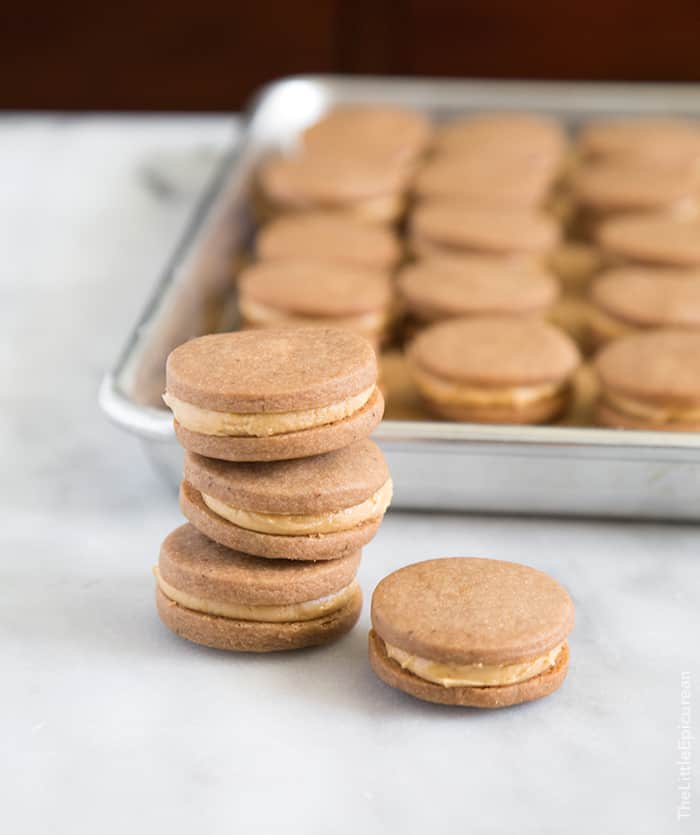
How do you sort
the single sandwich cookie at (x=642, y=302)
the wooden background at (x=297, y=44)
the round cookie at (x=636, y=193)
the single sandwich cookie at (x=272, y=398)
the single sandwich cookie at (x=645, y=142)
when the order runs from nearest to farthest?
1. the single sandwich cookie at (x=272, y=398)
2. the single sandwich cookie at (x=642, y=302)
3. the round cookie at (x=636, y=193)
4. the single sandwich cookie at (x=645, y=142)
5. the wooden background at (x=297, y=44)

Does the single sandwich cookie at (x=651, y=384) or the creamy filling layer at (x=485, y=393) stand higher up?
the single sandwich cookie at (x=651, y=384)

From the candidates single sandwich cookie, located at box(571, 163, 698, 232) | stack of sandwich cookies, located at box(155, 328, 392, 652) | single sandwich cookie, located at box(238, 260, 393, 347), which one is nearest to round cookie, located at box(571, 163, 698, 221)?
single sandwich cookie, located at box(571, 163, 698, 232)

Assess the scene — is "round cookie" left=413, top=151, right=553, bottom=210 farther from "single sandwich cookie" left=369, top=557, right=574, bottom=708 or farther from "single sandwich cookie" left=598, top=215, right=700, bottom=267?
"single sandwich cookie" left=369, top=557, right=574, bottom=708

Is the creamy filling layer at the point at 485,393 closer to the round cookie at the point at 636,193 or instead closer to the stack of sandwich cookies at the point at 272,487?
the stack of sandwich cookies at the point at 272,487

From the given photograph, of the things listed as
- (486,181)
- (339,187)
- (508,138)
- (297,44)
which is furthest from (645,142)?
(297,44)

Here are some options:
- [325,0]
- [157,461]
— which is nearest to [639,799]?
[157,461]

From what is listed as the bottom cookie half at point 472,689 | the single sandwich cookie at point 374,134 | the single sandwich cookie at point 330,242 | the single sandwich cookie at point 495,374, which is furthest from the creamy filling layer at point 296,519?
the single sandwich cookie at point 374,134

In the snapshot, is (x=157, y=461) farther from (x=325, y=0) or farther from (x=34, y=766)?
(x=325, y=0)
